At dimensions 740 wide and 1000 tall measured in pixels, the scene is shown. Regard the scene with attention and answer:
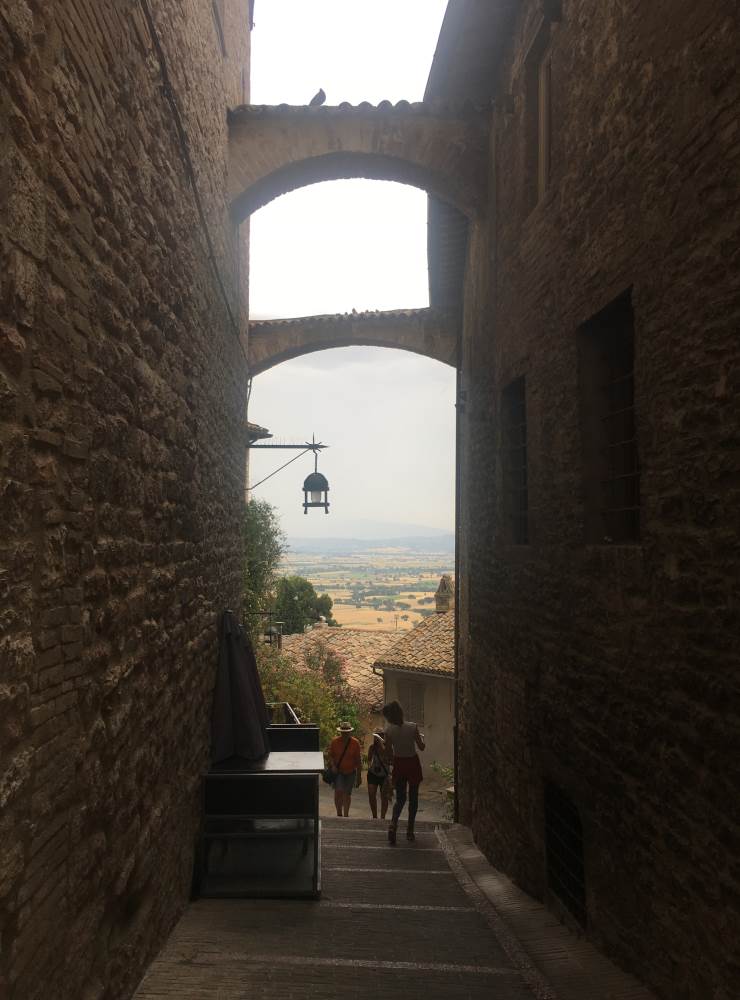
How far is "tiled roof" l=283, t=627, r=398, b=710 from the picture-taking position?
2726 cm

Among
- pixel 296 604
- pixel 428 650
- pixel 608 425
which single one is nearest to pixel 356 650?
pixel 296 604

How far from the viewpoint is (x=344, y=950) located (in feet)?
15.0

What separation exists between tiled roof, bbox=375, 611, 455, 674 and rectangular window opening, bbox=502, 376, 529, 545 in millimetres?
12768

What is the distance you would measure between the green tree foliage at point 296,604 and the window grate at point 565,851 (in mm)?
32624

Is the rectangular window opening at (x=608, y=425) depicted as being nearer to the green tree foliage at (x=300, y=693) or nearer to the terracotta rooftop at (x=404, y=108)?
the terracotta rooftop at (x=404, y=108)

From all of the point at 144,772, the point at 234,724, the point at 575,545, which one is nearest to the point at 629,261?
the point at 575,545

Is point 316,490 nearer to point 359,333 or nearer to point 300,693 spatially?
point 359,333

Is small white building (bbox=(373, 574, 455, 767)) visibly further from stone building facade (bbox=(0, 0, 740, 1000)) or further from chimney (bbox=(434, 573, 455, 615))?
stone building facade (bbox=(0, 0, 740, 1000))

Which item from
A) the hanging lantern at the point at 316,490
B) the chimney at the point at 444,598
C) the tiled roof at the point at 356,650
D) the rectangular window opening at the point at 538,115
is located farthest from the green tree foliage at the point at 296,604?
the rectangular window opening at the point at 538,115

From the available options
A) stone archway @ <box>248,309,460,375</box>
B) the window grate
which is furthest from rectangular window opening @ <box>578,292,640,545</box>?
stone archway @ <box>248,309,460,375</box>

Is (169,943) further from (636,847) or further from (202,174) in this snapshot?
(202,174)

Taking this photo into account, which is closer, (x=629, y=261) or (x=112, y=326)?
(x=112, y=326)

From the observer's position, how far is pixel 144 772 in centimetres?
384

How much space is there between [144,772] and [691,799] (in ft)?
8.21
